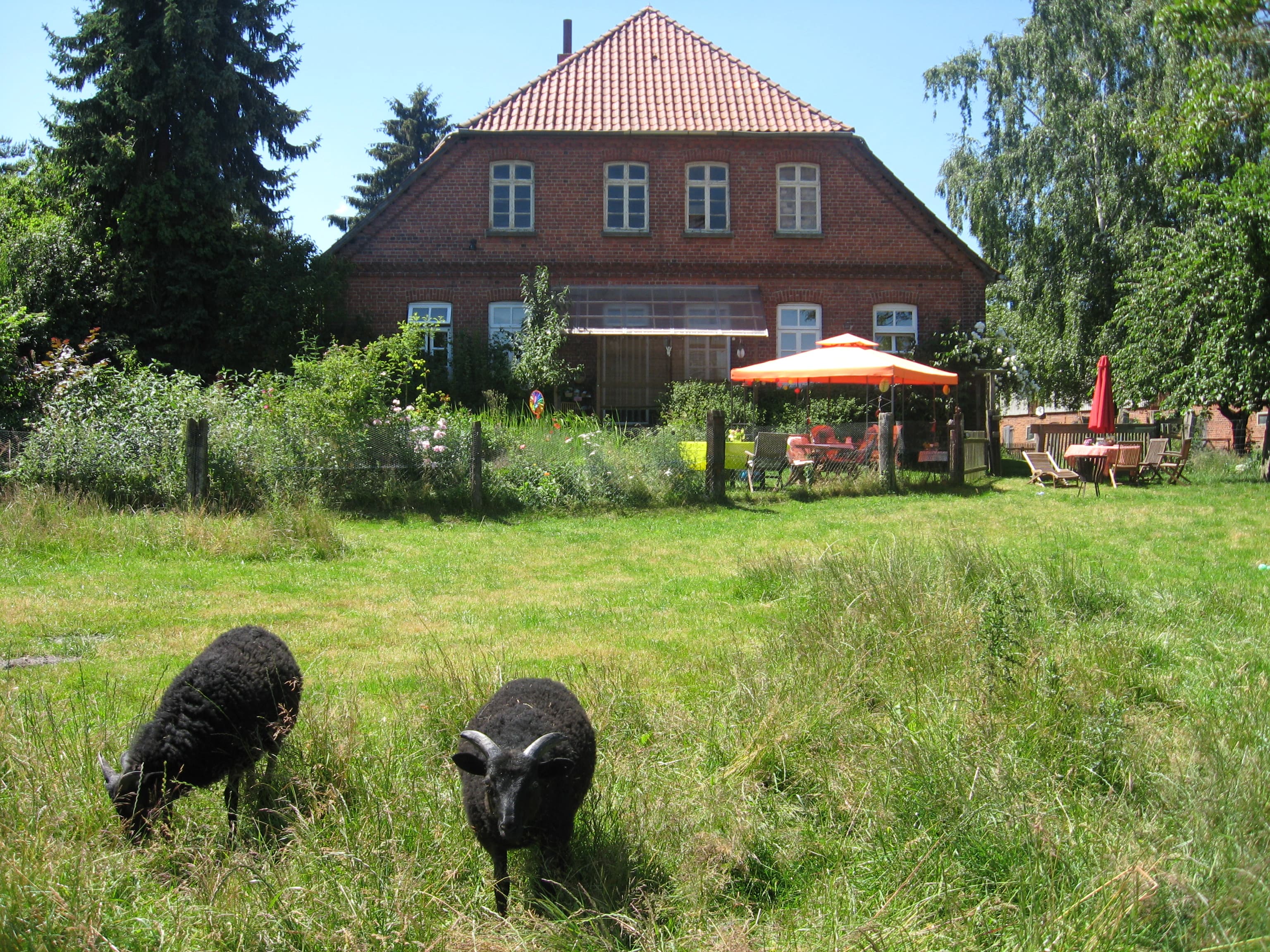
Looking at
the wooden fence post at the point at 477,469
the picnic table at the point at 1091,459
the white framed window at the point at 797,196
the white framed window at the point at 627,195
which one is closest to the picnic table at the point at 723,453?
the wooden fence post at the point at 477,469

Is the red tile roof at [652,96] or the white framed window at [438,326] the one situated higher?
the red tile roof at [652,96]

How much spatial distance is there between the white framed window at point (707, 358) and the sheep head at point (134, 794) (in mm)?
20310

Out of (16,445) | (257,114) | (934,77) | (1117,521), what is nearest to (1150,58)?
(934,77)

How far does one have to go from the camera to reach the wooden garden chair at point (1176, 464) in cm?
1669

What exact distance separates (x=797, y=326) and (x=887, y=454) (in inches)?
342

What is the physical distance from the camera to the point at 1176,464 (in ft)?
55.3

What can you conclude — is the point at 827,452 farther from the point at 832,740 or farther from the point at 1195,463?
the point at 832,740

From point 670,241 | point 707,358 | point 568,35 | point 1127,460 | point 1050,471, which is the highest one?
point 568,35

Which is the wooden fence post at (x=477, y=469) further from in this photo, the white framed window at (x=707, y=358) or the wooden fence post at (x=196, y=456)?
the white framed window at (x=707, y=358)

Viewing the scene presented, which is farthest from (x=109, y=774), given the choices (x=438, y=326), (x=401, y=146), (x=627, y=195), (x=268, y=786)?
(x=401, y=146)

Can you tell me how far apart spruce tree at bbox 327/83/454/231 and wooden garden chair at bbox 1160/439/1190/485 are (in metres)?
33.1

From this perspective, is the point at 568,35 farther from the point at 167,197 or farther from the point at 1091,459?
the point at 1091,459

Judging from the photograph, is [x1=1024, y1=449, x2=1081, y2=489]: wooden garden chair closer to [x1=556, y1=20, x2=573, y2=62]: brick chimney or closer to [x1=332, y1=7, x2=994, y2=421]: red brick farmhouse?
[x1=332, y1=7, x2=994, y2=421]: red brick farmhouse

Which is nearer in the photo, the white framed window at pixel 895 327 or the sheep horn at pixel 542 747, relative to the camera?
the sheep horn at pixel 542 747
